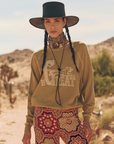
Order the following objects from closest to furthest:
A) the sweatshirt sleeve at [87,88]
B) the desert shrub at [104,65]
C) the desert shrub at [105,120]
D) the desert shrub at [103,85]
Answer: the sweatshirt sleeve at [87,88] → the desert shrub at [105,120] → the desert shrub at [103,85] → the desert shrub at [104,65]

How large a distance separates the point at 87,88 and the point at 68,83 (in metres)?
0.19

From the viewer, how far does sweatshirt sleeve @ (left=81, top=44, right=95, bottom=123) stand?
188cm

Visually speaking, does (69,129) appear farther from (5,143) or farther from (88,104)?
(5,143)

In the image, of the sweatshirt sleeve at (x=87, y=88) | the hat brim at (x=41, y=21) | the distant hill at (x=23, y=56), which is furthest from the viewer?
the distant hill at (x=23, y=56)

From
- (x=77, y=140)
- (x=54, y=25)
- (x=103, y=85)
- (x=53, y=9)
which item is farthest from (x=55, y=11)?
(x=103, y=85)

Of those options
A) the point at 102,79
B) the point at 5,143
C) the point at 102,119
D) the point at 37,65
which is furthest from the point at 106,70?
the point at 37,65

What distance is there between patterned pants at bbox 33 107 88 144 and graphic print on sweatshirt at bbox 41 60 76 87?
24 centimetres

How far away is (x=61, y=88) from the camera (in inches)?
73.6

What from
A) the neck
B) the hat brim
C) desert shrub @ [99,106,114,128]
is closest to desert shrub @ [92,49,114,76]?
desert shrub @ [99,106,114,128]

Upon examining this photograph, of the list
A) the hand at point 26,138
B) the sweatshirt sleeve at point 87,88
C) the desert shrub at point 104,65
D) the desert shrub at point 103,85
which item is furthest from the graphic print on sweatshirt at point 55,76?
the desert shrub at point 104,65

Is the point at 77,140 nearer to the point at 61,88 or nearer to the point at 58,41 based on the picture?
the point at 61,88

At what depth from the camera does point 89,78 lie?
1910mm

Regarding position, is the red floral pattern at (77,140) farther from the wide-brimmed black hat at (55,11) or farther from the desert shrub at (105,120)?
the desert shrub at (105,120)

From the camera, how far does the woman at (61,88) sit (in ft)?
5.98
